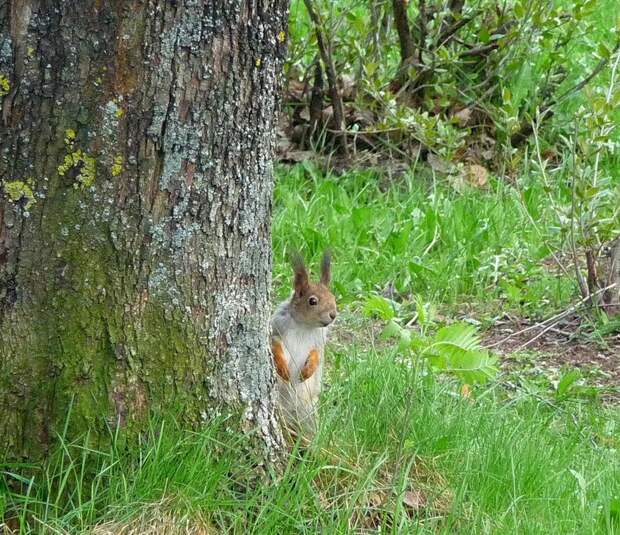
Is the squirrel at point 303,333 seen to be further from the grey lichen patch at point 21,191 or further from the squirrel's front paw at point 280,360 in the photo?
A: the grey lichen patch at point 21,191

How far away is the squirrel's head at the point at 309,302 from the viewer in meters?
3.93

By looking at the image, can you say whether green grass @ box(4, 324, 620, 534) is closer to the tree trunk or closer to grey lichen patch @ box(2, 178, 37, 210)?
the tree trunk

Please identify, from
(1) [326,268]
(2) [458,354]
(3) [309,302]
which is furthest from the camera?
(1) [326,268]

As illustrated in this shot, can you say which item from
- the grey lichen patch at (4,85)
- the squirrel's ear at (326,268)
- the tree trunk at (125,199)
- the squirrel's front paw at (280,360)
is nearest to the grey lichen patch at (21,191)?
the tree trunk at (125,199)

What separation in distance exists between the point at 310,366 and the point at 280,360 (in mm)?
106

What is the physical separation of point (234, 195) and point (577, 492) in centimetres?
135

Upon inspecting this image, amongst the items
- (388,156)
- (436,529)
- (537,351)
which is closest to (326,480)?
(436,529)

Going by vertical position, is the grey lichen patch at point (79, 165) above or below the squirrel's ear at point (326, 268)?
above

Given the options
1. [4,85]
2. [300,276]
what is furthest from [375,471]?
[4,85]

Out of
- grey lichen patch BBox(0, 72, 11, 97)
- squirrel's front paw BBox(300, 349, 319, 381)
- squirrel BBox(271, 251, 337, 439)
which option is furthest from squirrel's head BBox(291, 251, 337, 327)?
grey lichen patch BBox(0, 72, 11, 97)

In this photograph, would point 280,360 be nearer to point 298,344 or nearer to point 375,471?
point 298,344

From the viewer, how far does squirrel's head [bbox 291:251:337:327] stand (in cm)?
393

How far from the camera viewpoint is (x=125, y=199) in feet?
9.01

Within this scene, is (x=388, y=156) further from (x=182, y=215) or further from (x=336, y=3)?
(x=182, y=215)
